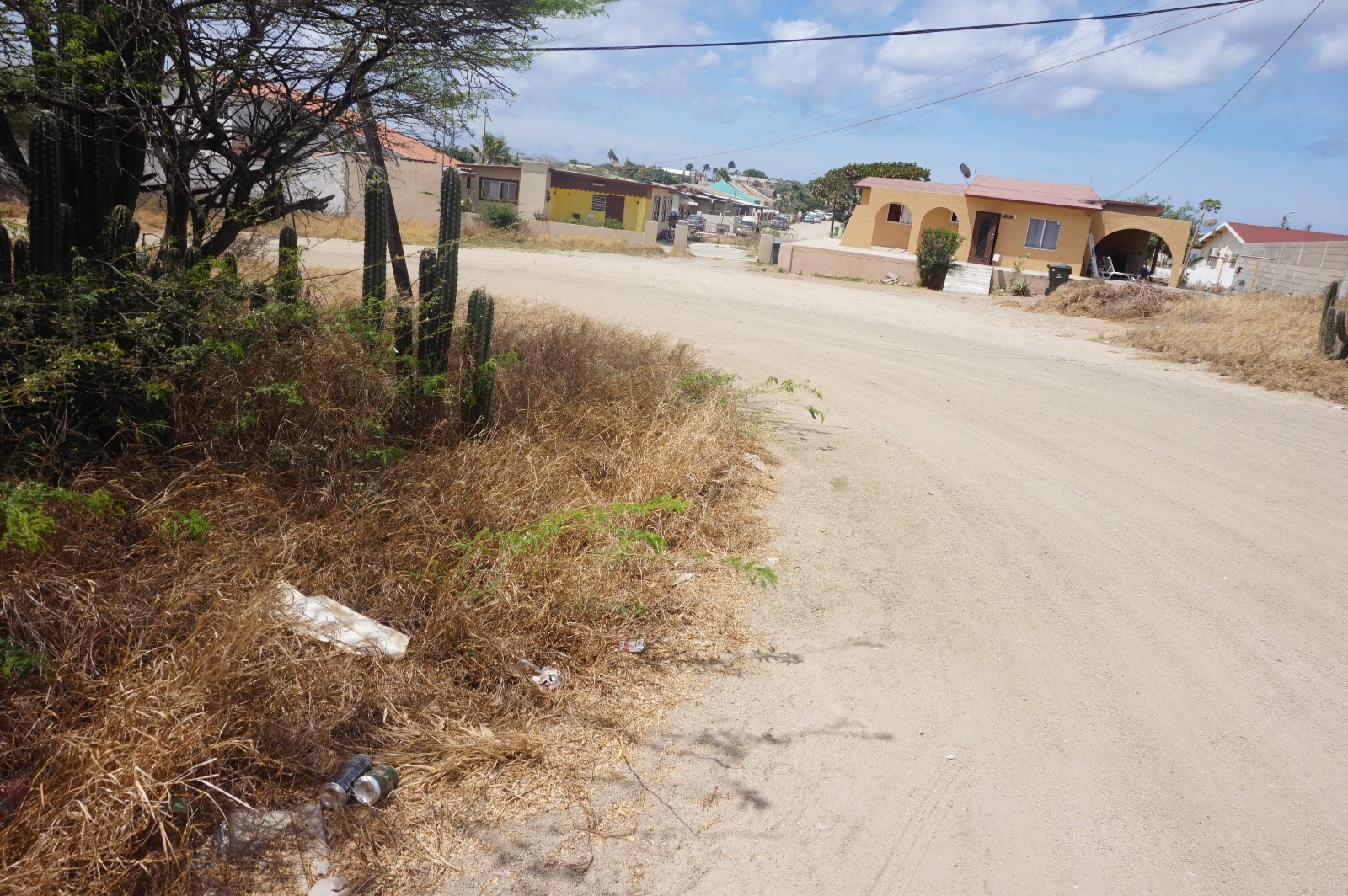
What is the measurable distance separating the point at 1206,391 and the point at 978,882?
11657 mm

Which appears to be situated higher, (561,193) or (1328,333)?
(561,193)

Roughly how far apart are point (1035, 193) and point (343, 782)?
1473 inches

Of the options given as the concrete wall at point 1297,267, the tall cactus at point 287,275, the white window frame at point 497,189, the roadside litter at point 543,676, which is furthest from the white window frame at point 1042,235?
the roadside litter at point 543,676

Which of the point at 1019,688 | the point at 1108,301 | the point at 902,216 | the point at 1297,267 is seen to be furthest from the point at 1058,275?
the point at 1019,688

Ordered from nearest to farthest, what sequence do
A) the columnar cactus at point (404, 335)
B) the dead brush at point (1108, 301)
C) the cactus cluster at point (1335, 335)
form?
the columnar cactus at point (404, 335)
the cactus cluster at point (1335, 335)
the dead brush at point (1108, 301)

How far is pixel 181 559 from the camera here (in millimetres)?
4109

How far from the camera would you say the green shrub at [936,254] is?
2842 cm

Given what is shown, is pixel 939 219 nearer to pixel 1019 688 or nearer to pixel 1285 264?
pixel 1285 264

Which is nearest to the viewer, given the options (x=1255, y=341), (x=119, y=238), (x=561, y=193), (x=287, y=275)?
(x=119, y=238)

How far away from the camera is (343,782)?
3.34 metres

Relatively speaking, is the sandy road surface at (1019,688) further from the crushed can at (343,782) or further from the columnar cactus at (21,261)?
the columnar cactus at (21,261)

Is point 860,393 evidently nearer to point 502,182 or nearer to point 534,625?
point 534,625

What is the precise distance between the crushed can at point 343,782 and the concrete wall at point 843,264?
1126 inches

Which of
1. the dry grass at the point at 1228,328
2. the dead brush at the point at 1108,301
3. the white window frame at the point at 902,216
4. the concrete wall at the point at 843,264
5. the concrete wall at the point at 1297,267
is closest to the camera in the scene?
the dry grass at the point at 1228,328
